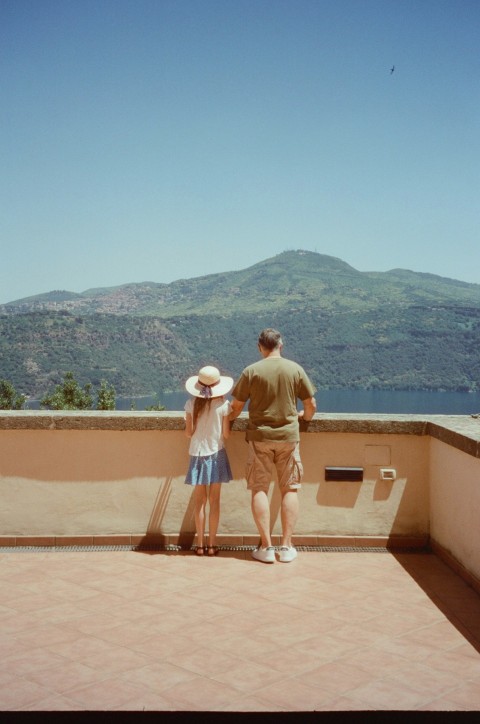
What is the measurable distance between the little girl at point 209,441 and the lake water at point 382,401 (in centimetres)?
10270

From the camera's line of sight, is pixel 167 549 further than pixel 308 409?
Yes

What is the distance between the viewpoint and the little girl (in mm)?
5129

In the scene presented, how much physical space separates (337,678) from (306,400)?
2.25 metres

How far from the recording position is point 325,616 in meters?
3.97

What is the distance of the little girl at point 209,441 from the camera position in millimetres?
5129

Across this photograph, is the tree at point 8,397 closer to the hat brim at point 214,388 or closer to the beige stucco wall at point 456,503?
the hat brim at point 214,388

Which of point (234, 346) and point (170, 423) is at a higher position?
point (234, 346)

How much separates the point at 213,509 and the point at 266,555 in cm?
50

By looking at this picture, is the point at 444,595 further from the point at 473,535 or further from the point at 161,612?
the point at 161,612

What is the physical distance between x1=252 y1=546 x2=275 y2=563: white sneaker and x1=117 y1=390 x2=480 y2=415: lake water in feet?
337

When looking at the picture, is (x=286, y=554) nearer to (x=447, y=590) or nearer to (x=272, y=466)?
(x=272, y=466)

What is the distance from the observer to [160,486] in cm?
546

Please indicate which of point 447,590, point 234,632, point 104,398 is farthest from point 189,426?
point 104,398
